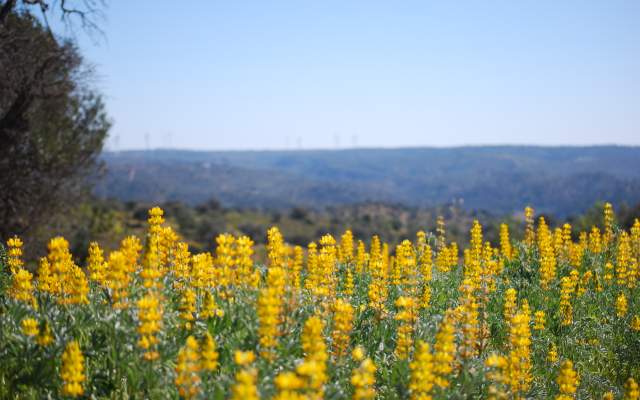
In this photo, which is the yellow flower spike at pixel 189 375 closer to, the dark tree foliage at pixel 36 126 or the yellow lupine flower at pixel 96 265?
the yellow lupine flower at pixel 96 265

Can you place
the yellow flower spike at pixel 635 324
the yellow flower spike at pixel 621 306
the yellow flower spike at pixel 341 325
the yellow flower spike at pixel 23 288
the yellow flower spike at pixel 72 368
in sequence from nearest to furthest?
the yellow flower spike at pixel 72 368 < the yellow flower spike at pixel 341 325 < the yellow flower spike at pixel 23 288 < the yellow flower spike at pixel 635 324 < the yellow flower spike at pixel 621 306

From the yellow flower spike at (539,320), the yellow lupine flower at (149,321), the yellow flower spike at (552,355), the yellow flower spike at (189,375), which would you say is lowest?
the yellow flower spike at (552,355)

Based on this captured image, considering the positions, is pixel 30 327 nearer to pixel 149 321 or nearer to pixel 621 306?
pixel 149 321

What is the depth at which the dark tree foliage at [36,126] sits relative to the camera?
13555 millimetres

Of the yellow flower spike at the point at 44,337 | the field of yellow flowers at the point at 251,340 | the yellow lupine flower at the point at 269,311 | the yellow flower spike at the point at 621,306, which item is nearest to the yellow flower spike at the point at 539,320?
the field of yellow flowers at the point at 251,340

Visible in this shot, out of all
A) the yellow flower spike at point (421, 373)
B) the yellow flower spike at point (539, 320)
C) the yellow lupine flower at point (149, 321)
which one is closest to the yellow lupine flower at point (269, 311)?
the yellow lupine flower at point (149, 321)

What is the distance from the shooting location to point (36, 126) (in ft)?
49.3

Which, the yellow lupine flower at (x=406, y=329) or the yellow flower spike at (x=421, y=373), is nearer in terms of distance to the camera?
the yellow flower spike at (x=421, y=373)

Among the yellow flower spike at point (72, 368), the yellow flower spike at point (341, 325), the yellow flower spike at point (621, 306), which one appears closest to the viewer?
the yellow flower spike at point (72, 368)

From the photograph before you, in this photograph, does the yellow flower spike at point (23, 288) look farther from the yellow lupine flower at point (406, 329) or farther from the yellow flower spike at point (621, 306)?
the yellow flower spike at point (621, 306)

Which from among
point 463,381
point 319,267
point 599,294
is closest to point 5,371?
point 319,267

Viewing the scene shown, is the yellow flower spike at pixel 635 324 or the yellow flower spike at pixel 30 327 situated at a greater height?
the yellow flower spike at pixel 30 327

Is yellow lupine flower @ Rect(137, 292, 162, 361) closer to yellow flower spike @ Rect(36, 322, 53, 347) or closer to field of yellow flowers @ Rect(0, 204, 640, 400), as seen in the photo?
field of yellow flowers @ Rect(0, 204, 640, 400)

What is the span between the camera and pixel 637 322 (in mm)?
6250
